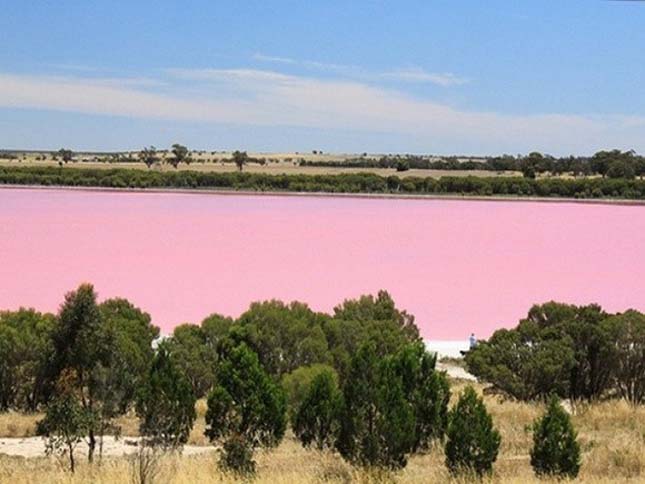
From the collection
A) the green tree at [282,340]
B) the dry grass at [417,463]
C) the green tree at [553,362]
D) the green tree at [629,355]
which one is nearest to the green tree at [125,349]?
the dry grass at [417,463]

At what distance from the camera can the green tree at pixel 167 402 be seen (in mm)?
6988

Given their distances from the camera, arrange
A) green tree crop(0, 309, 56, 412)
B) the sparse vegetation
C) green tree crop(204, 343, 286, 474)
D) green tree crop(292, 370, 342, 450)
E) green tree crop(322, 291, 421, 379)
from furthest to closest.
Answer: green tree crop(322, 291, 421, 379), green tree crop(0, 309, 56, 412), green tree crop(292, 370, 342, 450), green tree crop(204, 343, 286, 474), the sparse vegetation

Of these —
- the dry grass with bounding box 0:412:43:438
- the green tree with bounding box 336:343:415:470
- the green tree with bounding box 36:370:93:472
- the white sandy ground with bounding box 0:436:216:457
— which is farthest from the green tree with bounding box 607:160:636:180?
the green tree with bounding box 36:370:93:472

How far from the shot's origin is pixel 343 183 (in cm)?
5269

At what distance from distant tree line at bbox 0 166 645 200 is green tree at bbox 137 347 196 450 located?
43.9 m

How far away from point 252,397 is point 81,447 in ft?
4.53

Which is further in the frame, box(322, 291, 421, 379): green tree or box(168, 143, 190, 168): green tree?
box(168, 143, 190, 168): green tree

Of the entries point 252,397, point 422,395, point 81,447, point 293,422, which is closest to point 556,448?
point 422,395

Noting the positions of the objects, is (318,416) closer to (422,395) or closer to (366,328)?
(422,395)

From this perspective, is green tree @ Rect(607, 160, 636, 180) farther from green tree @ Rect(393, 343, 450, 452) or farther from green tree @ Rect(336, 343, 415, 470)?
green tree @ Rect(336, 343, 415, 470)

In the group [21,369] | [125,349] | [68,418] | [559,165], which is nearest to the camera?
[68,418]

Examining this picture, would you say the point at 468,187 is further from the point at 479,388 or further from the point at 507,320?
the point at 479,388

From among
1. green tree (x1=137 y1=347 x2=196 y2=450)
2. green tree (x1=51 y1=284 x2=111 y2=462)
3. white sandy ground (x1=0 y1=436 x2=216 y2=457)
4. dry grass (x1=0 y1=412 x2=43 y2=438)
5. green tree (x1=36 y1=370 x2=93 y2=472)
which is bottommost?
dry grass (x1=0 y1=412 x2=43 y2=438)

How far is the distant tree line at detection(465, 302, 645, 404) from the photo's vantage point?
1030 cm
